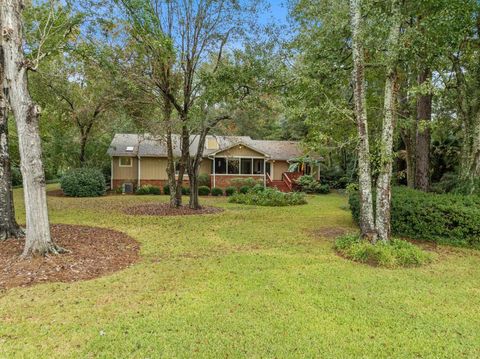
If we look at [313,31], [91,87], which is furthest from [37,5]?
[313,31]

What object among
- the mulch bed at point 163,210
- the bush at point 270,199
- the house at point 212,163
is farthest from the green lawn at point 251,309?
the house at point 212,163

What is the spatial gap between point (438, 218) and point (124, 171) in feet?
65.7

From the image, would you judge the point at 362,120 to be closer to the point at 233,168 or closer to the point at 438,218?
the point at 438,218

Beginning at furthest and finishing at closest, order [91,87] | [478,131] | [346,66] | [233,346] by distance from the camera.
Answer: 1. [91,87]
2. [478,131]
3. [346,66]
4. [233,346]

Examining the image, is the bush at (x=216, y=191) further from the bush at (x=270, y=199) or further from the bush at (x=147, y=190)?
the bush at (x=270, y=199)

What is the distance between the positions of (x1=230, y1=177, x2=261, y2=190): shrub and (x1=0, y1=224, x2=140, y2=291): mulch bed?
46.8 ft

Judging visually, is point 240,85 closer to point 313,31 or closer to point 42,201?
point 313,31

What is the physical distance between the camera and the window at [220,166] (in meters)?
24.1

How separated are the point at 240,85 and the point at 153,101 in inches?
178

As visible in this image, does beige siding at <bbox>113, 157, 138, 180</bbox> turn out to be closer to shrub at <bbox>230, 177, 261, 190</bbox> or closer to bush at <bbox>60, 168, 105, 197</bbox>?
bush at <bbox>60, 168, 105, 197</bbox>

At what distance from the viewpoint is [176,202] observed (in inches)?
583

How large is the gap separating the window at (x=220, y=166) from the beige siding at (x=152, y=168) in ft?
12.3

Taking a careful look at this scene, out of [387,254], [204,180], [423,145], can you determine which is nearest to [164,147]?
[204,180]

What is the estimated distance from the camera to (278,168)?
25531mm
